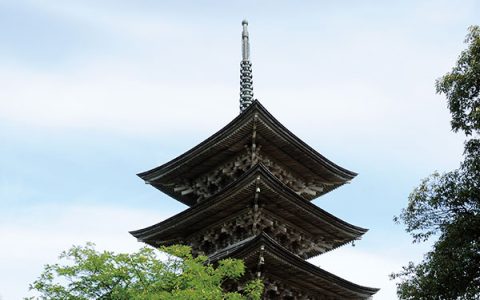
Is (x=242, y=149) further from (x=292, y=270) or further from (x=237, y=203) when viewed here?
(x=292, y=270)

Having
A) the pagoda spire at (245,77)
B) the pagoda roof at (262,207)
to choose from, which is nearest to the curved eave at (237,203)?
the pagoda roof at (262,207)

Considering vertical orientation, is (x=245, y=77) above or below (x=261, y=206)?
above

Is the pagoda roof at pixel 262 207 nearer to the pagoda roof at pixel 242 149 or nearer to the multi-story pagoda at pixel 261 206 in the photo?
the multi-story pagoda at pixel 261 206

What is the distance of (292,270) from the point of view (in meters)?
23.2

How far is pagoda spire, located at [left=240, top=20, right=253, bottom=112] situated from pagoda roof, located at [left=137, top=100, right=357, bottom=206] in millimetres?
4279

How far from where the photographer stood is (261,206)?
24.7 metres

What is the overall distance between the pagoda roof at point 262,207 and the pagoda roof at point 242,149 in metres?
2.26

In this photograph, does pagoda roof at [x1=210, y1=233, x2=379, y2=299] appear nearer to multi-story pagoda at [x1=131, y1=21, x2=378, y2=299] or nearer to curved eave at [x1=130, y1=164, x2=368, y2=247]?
multi-story pagoda at [x1=131, y1=21, x2=378, y2=299]

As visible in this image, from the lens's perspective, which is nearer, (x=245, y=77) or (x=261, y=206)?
(x=261, y=206)

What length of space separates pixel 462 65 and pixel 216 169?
1107cm

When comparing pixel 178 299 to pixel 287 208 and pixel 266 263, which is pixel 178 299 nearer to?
pixel 266 263

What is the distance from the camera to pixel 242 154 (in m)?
26.2

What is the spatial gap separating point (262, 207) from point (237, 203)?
94 cm

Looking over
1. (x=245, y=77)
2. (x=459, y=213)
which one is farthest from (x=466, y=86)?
(x=245, y=77)
